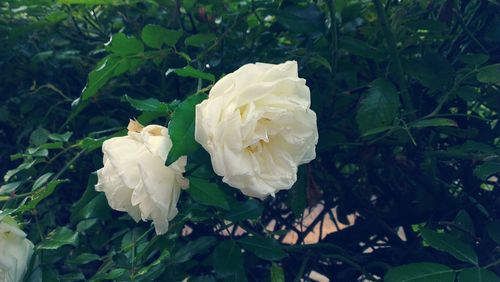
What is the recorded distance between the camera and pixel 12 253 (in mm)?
712

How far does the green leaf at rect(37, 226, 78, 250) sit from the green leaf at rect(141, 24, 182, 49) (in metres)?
0.28

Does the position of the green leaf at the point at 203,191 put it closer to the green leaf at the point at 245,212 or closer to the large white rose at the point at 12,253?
the green leaf at the point at 245,212

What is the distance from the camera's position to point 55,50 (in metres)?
1.21

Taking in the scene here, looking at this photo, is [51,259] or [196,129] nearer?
[196,129]

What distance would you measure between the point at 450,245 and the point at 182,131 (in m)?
0.43

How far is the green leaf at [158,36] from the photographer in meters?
0.79

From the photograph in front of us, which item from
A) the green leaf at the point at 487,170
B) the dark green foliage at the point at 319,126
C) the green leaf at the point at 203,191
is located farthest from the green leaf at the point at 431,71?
the green leaf at the point at 203,191

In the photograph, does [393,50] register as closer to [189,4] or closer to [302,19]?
[302,19]

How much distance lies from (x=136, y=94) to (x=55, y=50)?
0.25m

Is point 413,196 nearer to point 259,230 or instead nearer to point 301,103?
point 259,230

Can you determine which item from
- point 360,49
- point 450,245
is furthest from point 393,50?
point 450,245

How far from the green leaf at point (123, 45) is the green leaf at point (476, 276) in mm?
511

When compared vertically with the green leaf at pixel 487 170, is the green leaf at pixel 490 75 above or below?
above

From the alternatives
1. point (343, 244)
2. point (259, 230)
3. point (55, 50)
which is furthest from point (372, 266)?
point (55, 50)
